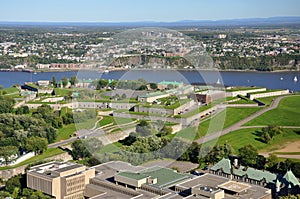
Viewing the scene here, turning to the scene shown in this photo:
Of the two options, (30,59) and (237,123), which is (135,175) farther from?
(30,59)

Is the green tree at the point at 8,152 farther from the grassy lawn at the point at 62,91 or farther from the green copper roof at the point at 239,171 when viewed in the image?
the grassy lawn at the point at 62,91

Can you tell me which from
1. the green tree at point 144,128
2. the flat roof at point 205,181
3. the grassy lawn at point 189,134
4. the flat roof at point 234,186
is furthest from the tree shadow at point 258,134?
the flat roof at point 234,186

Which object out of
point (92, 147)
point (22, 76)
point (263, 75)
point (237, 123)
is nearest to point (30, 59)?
point (22, 76)

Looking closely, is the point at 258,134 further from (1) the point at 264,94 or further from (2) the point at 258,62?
(2) the point at 258,62

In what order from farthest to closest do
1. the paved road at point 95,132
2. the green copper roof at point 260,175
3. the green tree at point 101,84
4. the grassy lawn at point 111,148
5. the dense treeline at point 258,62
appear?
1. the dense treeline at point 258,62
2. the green tree at point 101,84
3. the paved road at point 95,132
4. the grassy lawn at point 111,148
5. the green copper roof at point 260,175

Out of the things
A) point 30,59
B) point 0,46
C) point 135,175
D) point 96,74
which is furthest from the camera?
point 0,46

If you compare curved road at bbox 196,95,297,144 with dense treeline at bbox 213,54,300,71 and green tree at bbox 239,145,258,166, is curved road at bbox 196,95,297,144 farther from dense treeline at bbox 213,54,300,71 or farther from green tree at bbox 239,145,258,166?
dense treeline at bbox 213,54,300,71

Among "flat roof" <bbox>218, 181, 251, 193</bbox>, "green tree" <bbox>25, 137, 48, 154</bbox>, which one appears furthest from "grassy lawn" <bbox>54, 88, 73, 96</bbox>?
"flat roof" <bbox>218, 181, 251, 193</bbox>
